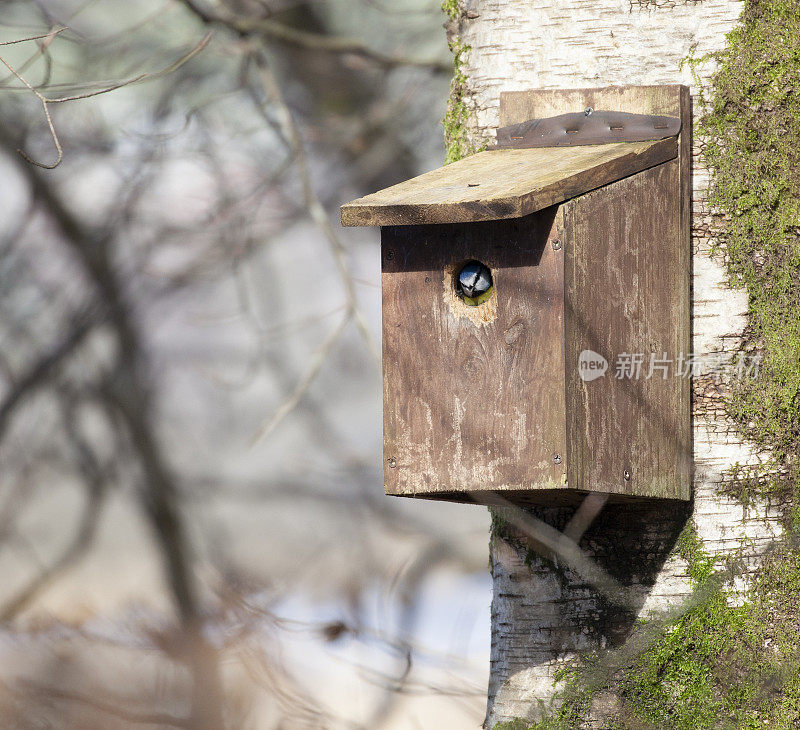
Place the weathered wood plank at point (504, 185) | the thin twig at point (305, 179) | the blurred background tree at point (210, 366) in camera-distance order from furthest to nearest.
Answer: the blurred background tree at point (210, 366) → the thin twig at point (305, 179) → the weathered wood plank at point (504, 185)

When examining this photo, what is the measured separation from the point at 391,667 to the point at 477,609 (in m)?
0.64

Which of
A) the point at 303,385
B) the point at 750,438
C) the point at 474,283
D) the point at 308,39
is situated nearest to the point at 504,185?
the point at 474,283

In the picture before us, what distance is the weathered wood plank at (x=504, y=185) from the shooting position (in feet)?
5.15

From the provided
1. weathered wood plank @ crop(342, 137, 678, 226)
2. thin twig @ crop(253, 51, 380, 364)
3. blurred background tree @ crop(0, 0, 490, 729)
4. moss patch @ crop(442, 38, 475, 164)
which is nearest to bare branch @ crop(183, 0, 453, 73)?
blurred background tree @ crop(0, 0, 490, 729)

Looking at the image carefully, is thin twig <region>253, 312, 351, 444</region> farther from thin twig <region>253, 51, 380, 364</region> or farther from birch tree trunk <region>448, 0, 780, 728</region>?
birch tree trunk <region>448, 0, 780, 728</region>

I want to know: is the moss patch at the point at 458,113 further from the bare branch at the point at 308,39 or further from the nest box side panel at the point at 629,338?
the bare branch at the point at 308,39

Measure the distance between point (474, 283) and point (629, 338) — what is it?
298 mm

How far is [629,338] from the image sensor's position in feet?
5.84

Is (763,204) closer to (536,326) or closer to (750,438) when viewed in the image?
(750,438)

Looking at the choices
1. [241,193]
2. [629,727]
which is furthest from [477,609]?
[629,727]

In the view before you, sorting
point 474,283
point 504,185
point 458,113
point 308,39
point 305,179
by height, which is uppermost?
point 308,39

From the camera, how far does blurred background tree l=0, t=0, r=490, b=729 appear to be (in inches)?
181

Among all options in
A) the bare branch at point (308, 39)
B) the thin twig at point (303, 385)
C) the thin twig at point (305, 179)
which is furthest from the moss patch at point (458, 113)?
the bare branch at point (308, 39)

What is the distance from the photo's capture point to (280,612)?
4648 mm
